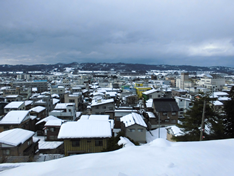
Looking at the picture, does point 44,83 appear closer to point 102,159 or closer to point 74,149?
point 74,149

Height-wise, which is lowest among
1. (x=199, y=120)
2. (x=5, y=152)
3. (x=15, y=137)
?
(x=5, y=152)

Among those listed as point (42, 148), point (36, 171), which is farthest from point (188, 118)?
point (42, 148)

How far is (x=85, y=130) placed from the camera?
855cm

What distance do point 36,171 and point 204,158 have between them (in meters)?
4.13

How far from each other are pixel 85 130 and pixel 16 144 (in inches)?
163

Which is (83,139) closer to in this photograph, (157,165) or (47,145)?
(47,145)

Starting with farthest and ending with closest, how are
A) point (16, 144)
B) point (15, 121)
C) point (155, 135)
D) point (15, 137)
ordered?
point (155, 135) → point (15, 121) → point (15, 137) → point (16, 144)

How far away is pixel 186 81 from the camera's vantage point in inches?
1932

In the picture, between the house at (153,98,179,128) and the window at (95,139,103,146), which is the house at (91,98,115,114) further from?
the window at (95,139,103,146)

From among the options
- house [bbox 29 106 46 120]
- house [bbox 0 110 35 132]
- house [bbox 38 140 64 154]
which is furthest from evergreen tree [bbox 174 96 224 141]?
house [bbox 29 106 46 120]

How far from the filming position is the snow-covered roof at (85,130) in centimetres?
819

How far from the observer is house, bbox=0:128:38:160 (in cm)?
873

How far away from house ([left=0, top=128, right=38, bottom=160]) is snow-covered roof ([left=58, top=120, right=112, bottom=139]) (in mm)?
2937

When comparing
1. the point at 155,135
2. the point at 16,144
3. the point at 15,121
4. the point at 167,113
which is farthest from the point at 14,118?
the point at 167,113
